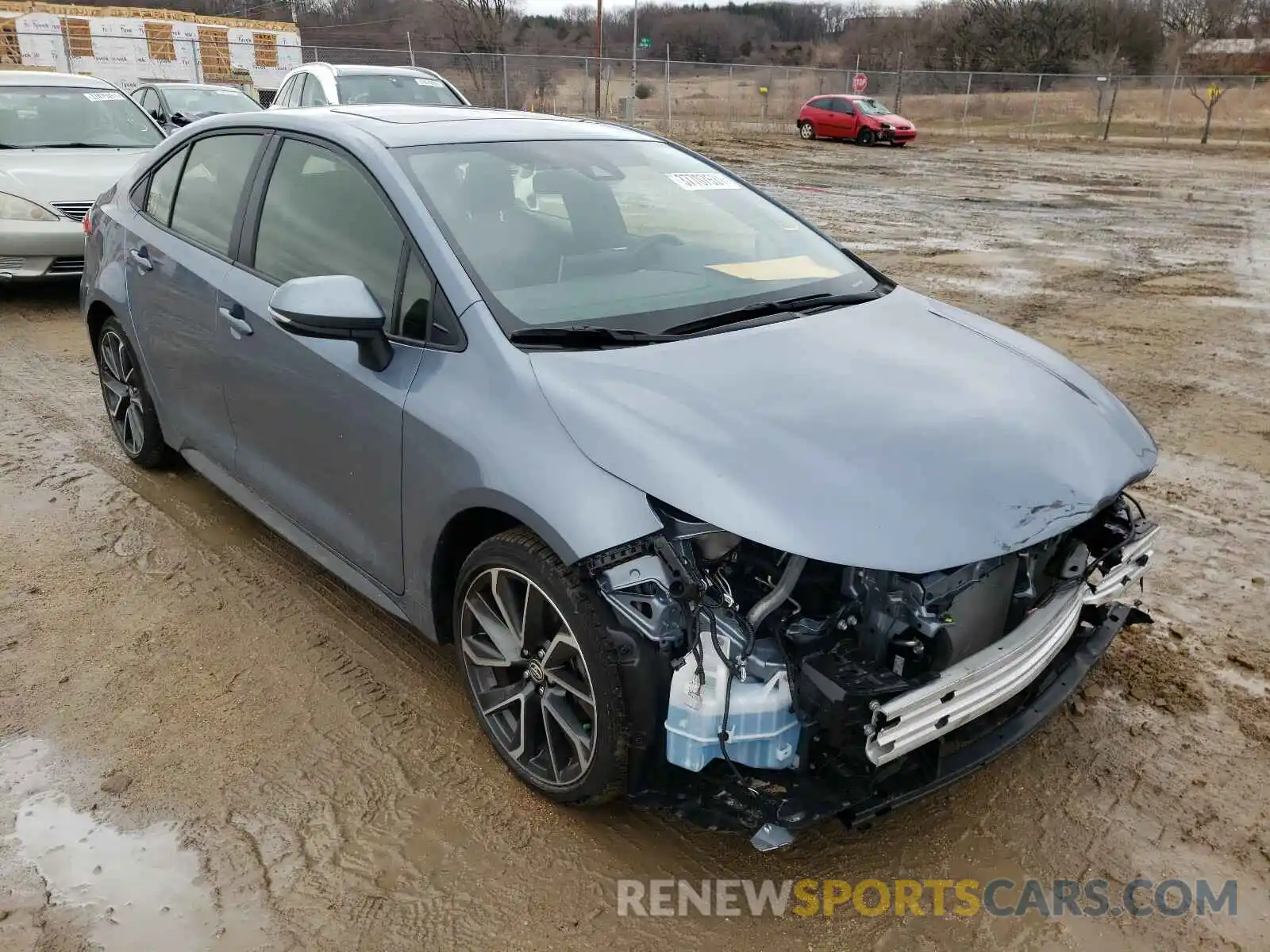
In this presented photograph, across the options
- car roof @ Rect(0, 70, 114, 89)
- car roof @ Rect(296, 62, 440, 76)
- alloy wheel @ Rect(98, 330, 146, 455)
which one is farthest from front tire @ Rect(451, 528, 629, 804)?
car roof @ Rect(296, 62, 440, 76)

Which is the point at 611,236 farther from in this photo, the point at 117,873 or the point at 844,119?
the point at 844,119

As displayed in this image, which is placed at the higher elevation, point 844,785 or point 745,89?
point 745,89

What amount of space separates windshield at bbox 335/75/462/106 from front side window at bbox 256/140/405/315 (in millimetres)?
8156

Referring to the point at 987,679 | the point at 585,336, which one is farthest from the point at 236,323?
the point at 987,679

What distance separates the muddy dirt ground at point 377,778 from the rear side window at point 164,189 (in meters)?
1.28

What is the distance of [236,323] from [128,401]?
5.44ft

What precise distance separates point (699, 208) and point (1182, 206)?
14782 millimetres

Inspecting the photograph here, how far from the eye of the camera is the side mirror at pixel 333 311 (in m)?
2.75

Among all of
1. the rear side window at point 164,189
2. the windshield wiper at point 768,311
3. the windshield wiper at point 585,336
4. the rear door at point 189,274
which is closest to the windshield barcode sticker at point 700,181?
the windshield wiper at point 768,311

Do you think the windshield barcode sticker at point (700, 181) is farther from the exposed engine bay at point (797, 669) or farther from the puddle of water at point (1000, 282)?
the puddle of water at point (1000, 282)

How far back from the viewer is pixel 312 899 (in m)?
2.42

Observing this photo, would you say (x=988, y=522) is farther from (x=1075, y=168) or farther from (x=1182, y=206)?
(x=1075, y=168)

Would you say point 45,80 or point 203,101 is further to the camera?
point 203,101

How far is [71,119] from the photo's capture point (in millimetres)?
8820
